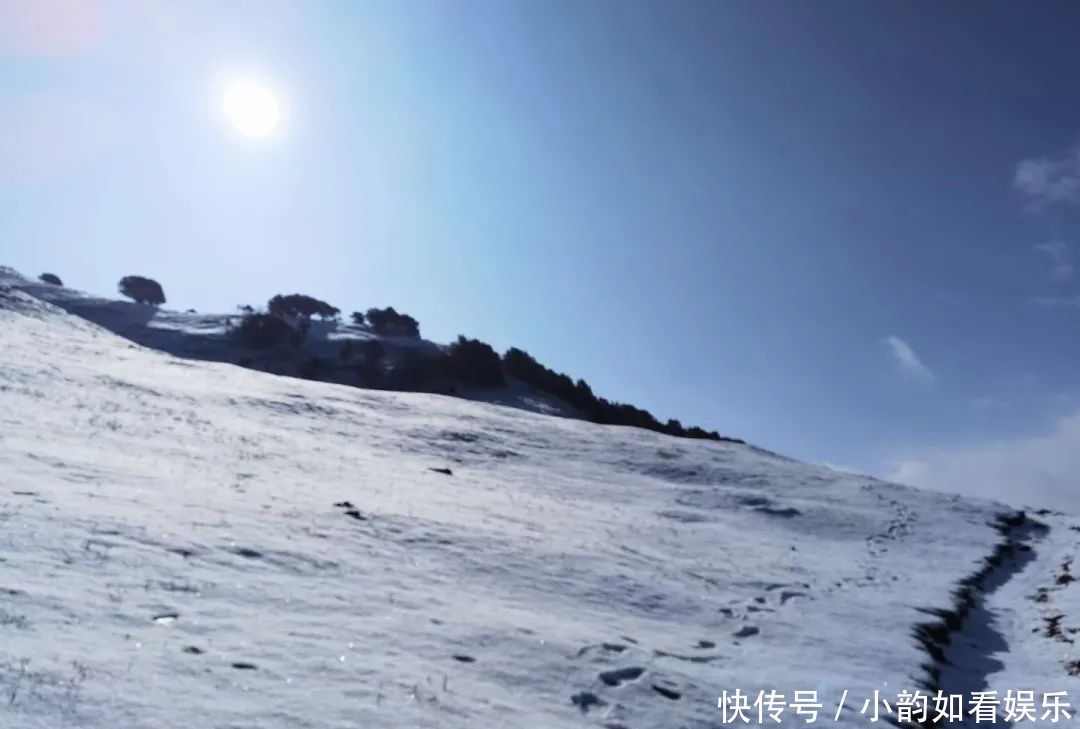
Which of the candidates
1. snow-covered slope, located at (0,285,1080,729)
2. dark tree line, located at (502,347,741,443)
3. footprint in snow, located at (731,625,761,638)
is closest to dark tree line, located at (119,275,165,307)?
dark tree line, located at (502,347,741,443)

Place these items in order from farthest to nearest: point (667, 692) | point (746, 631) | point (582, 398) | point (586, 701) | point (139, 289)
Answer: point (139, 289) < point (582, 398) < point (746, 631) < point (667, 692) < point (586, 701)

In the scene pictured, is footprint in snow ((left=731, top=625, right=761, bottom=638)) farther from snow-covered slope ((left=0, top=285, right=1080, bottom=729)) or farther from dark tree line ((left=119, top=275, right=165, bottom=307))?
dark tree line ((left=119, top=275, right=165, bottom=307))

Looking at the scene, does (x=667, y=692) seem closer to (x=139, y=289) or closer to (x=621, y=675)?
(x=621, y=675)

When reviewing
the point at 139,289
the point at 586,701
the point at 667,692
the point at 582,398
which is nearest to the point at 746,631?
the point at 667,692

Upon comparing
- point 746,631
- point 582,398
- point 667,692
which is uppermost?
point 582,398

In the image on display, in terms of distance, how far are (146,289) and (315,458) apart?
104 m

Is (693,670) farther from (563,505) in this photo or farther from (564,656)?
(563,505)

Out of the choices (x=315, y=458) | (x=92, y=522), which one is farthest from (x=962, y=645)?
(x=315, y=458)

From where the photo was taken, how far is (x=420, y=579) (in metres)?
13.5

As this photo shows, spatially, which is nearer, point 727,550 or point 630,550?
point 630,550

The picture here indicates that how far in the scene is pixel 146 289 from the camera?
114 meters

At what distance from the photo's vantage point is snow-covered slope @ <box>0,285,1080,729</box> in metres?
8.59

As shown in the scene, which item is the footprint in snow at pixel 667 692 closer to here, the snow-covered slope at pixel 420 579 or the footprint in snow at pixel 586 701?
the snow-covered slope at pixel 420 579

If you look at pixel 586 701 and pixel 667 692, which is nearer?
pixel 586 701
